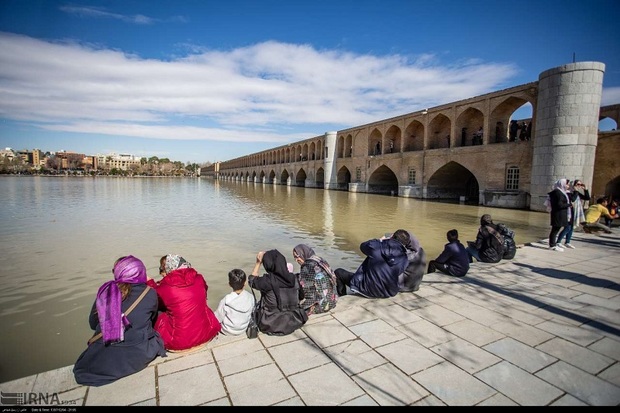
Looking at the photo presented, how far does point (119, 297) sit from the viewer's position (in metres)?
2.29

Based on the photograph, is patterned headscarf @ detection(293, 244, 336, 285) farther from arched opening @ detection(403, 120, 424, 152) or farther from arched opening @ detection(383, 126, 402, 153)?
arched opening @ detection(383, 126, 402, 153)

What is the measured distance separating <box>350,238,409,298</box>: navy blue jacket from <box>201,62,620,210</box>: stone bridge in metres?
13.8

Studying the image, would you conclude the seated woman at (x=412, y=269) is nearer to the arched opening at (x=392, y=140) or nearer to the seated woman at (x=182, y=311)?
the seated woman at (x=182, y=311)

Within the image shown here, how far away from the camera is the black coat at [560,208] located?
6.20 m

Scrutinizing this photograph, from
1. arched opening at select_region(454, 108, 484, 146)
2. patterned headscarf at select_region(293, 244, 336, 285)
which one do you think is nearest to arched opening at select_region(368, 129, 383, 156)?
arched opening at select_region(454, 108, 484, 146)

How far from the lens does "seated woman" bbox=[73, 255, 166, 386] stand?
7.29 ft

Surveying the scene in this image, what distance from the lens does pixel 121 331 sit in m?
2.29

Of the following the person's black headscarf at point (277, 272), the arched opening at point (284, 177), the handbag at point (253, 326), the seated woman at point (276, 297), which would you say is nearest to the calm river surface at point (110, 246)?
the handbag at point (253, 326)

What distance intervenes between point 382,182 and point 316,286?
26.5 metres

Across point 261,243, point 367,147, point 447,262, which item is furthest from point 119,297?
point 367,147

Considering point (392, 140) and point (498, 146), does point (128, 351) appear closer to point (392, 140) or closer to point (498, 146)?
point (498, 146)

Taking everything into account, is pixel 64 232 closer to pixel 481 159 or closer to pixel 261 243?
pixel 261 243

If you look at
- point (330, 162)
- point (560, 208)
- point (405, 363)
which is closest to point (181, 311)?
point (405, 363)
